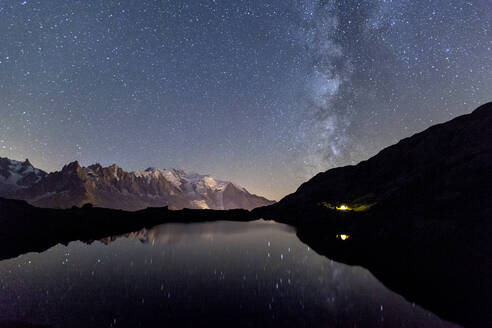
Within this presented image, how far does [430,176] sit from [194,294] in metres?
86.9

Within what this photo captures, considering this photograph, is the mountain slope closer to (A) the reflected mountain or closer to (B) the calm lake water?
(A) the reflected mountain

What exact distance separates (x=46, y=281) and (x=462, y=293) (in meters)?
46.2

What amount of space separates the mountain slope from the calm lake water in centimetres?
3904

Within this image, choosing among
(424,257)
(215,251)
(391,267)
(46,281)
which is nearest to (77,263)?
(46,281)

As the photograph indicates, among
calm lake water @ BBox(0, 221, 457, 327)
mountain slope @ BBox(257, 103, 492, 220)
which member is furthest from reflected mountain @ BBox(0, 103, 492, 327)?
calm lake water @ BBox(0, 221, 457, 327)

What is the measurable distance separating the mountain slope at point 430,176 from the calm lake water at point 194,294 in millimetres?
39037

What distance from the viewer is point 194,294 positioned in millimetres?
27688

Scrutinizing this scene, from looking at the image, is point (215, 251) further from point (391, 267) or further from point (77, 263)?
point (391, 267)

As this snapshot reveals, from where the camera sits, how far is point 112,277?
3434cm

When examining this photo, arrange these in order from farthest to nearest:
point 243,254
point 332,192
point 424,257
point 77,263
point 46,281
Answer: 1. point 332,192
2. point 243,254
3. point 424,257
4. point 77,263
5. point 46,281

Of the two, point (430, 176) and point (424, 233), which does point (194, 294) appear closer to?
point (424, 233)

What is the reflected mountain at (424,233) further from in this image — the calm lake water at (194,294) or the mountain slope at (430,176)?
the calm lake water at (194,294)

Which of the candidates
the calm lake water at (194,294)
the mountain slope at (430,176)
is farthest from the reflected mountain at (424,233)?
the calm lake water at (194,294)

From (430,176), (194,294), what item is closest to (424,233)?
(430,176)
